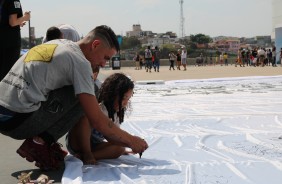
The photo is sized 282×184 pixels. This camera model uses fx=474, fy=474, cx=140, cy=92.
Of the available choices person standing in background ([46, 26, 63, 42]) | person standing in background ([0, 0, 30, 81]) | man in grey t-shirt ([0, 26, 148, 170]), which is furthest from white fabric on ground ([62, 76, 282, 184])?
person standing in background ([0, 0, 30, 81])

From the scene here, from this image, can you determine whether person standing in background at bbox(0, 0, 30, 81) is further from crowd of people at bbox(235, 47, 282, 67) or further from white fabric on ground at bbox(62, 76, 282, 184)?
crowd of people at bbox(235, 47, 282, 67)

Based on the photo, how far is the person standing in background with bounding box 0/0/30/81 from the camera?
3.59 m

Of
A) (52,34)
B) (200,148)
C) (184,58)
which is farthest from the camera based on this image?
(184,58)

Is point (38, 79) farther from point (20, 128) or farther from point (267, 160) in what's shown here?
point (267, 160)

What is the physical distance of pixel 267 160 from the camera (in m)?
2.50

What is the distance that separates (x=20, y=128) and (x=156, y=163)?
732 millimetres

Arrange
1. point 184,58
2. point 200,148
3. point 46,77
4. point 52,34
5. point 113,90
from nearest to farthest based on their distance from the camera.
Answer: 1. point 46,77
2. point 113,90
3. point 200,148
4. point 52,34
5. point 184,58

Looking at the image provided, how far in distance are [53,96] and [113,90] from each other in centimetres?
38

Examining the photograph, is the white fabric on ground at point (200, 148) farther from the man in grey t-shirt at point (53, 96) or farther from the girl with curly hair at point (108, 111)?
the man in grey t-shirt at point (53, 96)

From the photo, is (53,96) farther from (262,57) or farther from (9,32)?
(262,57)

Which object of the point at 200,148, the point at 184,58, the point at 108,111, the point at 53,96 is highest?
the point at 184,58

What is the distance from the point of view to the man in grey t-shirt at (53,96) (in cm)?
229

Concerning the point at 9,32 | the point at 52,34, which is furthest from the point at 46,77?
the point at 52,34

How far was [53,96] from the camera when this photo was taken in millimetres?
2377
